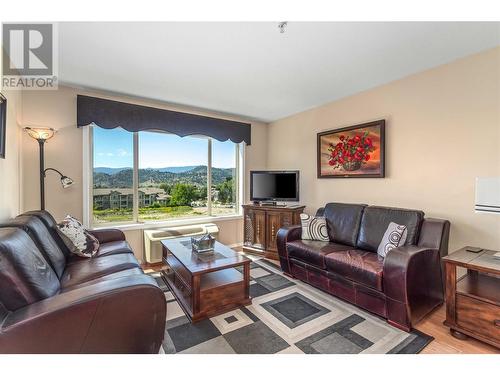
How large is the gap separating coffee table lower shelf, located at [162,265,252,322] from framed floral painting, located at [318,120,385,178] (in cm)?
205

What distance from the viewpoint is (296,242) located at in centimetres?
292

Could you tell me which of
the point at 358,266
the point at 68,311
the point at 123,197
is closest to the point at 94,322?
the point at 68,311

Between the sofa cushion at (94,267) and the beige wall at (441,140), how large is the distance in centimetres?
290

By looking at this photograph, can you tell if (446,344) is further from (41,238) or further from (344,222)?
(41,238)

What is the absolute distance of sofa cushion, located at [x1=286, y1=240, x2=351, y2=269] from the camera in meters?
2.56

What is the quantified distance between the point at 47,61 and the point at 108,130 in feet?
3.69

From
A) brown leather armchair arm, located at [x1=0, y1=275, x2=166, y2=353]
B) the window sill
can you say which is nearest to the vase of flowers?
the window sill

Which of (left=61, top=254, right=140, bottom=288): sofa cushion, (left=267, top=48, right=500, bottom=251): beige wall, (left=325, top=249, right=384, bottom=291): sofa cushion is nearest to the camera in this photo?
(left=61, top=254, right=140, bottom=288): sofa cushion

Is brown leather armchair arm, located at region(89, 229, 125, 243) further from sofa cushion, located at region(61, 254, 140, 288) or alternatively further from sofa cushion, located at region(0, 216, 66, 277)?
sofa cushion, located at region(0, 216, 66, 277)

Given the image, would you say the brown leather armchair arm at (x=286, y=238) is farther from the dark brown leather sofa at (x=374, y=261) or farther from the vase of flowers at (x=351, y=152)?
the vase of flowers at (x=351, y=152)

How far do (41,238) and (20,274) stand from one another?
75 centimetres

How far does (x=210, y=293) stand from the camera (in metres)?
2.18

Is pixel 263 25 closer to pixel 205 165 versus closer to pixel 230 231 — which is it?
pixel 205 165

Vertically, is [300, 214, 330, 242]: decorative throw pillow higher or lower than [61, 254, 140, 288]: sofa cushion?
higher
